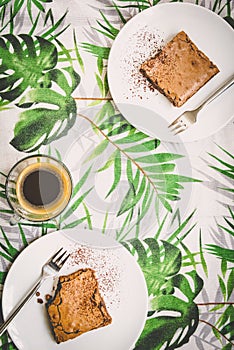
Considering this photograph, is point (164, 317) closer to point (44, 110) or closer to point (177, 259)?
point (177, 259)

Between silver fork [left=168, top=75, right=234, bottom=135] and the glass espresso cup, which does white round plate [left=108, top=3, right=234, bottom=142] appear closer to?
silver fork [left=168, top=75, right=234, bottom=135]

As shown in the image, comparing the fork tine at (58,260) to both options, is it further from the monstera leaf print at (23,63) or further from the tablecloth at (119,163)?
the monstera leaf print at (23,63)

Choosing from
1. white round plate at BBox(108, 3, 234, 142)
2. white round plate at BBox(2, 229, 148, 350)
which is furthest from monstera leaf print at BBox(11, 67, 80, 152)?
white round plate at BBox(2, 229, 148, 350)

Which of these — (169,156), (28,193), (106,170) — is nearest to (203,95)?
(169,156)

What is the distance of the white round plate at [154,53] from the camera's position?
4.83ft

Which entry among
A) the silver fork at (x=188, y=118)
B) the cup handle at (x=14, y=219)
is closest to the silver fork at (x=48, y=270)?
the cup handle at (x=14, y=219)

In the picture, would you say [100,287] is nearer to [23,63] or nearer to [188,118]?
[188,118]

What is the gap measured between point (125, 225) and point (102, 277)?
5.0 inches

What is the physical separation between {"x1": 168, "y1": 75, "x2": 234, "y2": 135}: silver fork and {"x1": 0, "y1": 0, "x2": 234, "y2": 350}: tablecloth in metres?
0.05

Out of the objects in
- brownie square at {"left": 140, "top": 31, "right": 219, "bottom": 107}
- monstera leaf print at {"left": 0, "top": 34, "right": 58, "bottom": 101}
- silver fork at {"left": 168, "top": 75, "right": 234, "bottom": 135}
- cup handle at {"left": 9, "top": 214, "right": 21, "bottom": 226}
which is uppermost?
monstera leaf print at {"left": 0, "top": 34, "right": 58, "bottom": 101}

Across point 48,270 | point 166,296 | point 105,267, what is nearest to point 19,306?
point 48,270

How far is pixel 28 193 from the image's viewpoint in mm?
1425

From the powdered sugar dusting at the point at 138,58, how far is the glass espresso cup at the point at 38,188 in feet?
0.75

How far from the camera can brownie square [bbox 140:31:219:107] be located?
4.81ft
